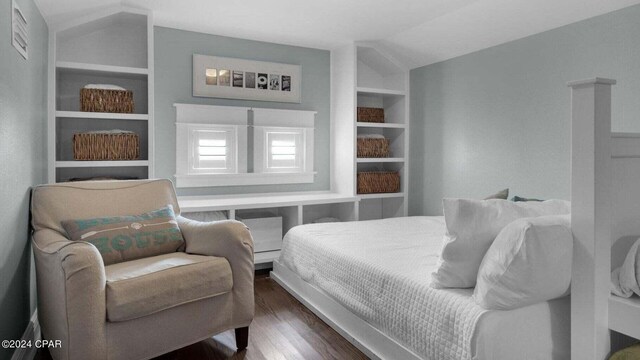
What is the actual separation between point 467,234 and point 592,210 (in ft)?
1.38

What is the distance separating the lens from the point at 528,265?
142 cm

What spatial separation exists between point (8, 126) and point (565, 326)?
8.21 feet

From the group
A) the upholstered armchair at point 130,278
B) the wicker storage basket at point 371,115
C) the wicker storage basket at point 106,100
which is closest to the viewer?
the upholstered armchair at point 130,278

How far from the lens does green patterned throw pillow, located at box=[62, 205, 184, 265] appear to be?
2125 millimetres

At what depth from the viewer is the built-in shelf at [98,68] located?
10.00ft

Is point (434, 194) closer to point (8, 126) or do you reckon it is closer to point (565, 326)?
point (565, 326)

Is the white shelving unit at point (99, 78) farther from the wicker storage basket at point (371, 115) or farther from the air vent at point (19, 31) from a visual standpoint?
the wicker storage basket at point (371, 115)

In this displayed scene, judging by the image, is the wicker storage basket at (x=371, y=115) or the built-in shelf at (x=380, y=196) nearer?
the built-in shelf at (x=380, y=196)

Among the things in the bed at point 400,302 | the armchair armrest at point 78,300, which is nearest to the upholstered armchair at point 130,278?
the armchair armrest at point 78,300

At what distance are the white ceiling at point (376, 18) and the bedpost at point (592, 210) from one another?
175cm

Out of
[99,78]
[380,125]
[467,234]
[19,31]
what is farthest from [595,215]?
[99,78]

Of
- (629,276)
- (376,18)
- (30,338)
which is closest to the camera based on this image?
(629,276)

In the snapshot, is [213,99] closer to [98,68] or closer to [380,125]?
[98,68]

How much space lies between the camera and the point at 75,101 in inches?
131
